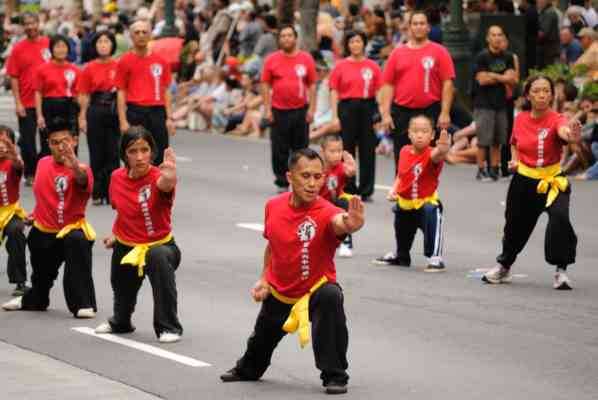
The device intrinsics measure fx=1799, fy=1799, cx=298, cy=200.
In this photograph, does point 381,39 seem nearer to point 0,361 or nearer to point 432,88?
point 432,88

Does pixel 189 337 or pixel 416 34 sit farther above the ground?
pixel 416 34

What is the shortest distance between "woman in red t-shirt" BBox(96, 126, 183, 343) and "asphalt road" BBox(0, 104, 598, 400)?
0.23 meters

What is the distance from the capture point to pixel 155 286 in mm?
11445

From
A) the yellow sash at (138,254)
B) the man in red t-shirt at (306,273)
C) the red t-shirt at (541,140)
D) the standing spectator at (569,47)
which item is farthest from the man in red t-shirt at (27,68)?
the man in red t-shirt at (306,273)

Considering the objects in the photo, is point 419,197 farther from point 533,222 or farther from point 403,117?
point 403,117

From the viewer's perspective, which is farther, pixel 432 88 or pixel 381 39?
pixel 381 39

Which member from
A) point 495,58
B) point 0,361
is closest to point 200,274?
point 0,361

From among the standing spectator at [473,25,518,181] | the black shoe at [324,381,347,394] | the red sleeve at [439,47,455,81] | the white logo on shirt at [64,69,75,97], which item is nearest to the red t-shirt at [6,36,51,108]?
the white logo on shirt at [64,69,75,97]

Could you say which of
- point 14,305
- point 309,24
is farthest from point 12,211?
point 309,24

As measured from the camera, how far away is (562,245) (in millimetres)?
13648

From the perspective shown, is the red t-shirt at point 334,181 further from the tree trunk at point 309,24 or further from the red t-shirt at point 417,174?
the tree trunk at point 309,24

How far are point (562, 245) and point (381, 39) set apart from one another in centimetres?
1513

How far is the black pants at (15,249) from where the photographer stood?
13555mm

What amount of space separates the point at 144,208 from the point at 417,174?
4.01 meters
